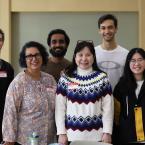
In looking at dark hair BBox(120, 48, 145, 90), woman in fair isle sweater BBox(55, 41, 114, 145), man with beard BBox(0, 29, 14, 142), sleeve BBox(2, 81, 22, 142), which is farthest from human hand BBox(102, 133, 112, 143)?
man with beard BBox(0, 29, 14, 142)

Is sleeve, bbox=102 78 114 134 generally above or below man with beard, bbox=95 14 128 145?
below

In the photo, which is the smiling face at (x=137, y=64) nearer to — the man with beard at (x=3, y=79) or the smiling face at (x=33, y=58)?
the smiling face at (x=33, y=58)

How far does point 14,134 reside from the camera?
264cm

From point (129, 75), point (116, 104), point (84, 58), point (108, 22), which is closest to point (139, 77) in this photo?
point (129, 75)

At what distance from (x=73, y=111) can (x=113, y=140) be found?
524mm

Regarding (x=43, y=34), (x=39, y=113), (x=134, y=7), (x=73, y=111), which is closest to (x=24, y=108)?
(x=39, y=113)

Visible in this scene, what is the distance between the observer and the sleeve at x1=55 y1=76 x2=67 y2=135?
2.65 m

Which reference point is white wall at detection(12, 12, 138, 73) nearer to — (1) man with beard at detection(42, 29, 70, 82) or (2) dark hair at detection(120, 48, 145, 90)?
(1) man with beard at detection(42, 29, 70, 82)

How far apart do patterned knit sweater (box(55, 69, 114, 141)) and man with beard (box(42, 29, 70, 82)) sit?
1.48 ft

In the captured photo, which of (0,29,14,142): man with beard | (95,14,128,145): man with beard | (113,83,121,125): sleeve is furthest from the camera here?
(95,14,128,145): man with beard

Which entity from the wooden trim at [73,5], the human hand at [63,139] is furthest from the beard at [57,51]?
the wooden trim at [73,5]

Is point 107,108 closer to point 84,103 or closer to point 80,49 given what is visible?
point 84,103

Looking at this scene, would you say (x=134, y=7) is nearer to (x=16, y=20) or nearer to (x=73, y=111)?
(x=16, y=20)

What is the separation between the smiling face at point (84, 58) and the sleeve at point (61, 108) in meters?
0.20
